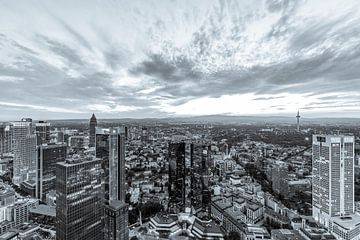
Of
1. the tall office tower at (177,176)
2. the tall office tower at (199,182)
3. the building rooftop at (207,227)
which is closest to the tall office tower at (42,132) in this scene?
the tall office tower at (177,176)

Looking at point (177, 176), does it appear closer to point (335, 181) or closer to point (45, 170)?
point (335, 181)

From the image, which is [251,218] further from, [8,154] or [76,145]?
[8,154]

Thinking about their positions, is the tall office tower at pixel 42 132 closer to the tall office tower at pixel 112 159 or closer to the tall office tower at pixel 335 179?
the tall office tower at pixel 112 159

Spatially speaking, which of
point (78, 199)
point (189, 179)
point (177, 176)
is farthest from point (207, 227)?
point (78, 199)

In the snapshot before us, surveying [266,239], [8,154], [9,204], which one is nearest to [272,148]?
[266,239]

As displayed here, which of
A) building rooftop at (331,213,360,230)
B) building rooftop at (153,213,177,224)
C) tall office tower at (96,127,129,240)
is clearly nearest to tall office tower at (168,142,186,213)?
building rooftop at (153,213,177,224)
